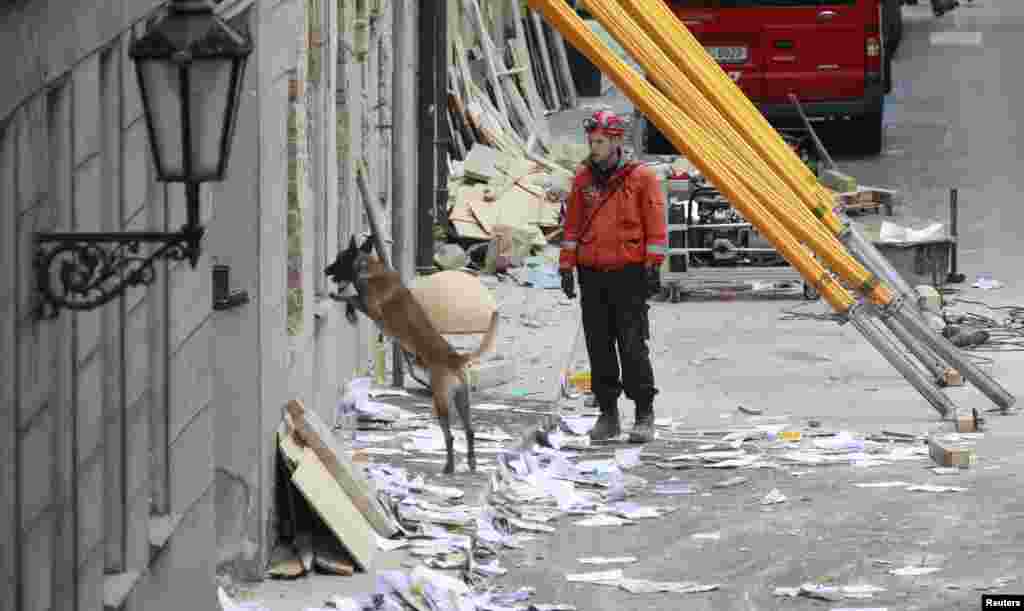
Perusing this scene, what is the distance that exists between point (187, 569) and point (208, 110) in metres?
2.74

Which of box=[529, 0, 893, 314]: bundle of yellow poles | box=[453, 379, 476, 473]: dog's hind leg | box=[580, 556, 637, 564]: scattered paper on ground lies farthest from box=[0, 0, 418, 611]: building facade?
box=[529, 0, 893, 314]: bundle of yellow poles

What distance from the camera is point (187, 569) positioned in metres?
7.32

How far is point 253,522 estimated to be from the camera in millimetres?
8953

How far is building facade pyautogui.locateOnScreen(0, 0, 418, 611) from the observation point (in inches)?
214

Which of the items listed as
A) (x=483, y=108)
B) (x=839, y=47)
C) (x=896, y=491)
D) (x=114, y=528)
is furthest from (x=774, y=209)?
(x=839, y=47)

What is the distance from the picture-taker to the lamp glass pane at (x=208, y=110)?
16.1 feet

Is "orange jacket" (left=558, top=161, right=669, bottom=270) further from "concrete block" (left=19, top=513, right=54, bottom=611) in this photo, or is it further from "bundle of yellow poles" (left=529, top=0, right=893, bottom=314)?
"concrete block" (left=19, top=513, right=54, bottom=611)

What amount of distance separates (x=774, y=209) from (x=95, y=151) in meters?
9.19

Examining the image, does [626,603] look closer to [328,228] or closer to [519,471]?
[519,471]

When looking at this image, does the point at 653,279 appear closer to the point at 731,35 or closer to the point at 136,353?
the point at 136,353

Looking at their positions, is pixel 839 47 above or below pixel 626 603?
above

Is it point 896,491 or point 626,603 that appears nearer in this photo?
point 626,603

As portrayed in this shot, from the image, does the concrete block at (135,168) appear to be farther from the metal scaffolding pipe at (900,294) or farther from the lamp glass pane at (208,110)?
the metal scaffolding pipe at (900,294)

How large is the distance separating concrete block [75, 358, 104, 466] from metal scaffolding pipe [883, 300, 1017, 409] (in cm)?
918
